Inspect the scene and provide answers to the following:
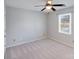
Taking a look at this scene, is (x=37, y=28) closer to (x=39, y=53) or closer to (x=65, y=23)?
(x=65, y=23)

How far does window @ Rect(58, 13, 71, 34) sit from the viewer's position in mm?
4855

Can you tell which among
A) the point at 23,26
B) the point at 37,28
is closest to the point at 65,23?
the point at 37,28

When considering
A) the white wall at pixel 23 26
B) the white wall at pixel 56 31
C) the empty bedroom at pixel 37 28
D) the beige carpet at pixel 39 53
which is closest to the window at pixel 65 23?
the empty bedroom at pixel 37 28

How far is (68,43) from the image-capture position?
477 cm

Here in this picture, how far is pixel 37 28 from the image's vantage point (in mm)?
6281

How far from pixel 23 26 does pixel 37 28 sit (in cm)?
132

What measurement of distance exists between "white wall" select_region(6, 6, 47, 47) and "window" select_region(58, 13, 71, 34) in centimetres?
157

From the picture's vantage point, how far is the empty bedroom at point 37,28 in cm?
417

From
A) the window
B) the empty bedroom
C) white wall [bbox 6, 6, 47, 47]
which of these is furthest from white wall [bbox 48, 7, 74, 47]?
white wall [bbox 6, 6, 47, 47]

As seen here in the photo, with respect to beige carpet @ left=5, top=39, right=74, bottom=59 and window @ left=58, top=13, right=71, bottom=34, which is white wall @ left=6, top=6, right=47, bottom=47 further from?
window @ left=58, top=13, right=71, bottom=34

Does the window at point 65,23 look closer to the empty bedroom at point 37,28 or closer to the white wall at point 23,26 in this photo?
the empty bedroom at point 37,28
